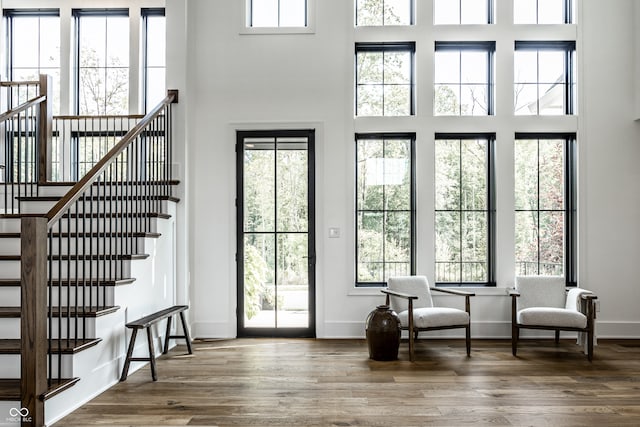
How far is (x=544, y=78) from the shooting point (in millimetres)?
6141

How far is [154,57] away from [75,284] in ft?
12.2

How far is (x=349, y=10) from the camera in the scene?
6.05 m

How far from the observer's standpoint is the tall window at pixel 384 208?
20.0 feet

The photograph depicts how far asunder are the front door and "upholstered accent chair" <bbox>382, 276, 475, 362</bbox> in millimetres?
1035

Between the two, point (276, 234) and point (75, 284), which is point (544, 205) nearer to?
point (276, 234)

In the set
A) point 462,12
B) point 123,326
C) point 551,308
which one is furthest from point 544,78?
point 123,326

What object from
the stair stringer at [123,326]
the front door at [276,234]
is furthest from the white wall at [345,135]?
the stair stringer at [123,326]

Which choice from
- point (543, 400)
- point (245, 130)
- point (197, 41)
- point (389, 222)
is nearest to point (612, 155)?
point (389, 222)

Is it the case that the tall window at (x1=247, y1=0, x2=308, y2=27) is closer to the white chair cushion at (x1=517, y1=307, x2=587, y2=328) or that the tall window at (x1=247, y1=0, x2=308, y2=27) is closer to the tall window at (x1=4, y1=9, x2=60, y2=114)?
the tall window at (x1=4, y1=9, x2=60, y2=114)

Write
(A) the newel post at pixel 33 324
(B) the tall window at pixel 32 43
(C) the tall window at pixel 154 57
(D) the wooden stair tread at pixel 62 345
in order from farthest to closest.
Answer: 1. (B) the tall window at pixel 32 43
2. (C) the tall window at pixel 154 57
3. (D) the wooden stair tread at pixel 62 345
4. (A) the newel post at pixel 33 324

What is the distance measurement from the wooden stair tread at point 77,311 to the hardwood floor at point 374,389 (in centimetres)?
62

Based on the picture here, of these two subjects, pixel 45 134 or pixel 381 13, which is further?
pixel 381 13

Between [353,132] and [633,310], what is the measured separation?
3.84 metres

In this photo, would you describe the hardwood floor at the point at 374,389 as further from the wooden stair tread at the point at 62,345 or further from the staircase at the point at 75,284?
the wooden stair tread at the point at 62,345
